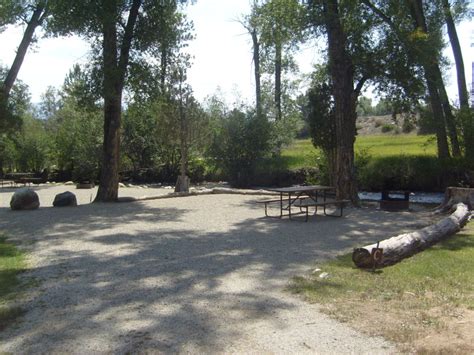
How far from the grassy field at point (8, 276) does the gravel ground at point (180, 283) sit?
165mm

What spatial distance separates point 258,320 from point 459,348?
1673 millimetres

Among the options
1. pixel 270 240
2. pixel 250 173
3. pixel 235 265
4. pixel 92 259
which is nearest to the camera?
pixel 235 265

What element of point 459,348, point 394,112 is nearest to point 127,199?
point 394,112

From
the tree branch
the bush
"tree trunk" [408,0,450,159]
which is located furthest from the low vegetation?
the bush

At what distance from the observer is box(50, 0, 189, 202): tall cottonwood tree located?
15352mm

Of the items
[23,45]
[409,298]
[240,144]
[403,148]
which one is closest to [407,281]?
[409,298]

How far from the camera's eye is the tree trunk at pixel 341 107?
14.5m

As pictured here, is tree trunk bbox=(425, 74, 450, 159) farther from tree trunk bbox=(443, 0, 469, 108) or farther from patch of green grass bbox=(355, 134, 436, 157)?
tree trunk bbox=(443, 0, 469, 108)

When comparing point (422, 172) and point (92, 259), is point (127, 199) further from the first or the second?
point (422, 172)

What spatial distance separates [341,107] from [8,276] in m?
10.7

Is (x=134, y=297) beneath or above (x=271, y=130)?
beneath

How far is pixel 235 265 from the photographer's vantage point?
6910 mm

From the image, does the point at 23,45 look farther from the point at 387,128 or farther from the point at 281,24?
the point at 387,128

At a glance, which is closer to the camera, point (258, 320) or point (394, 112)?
point (258, 320)
